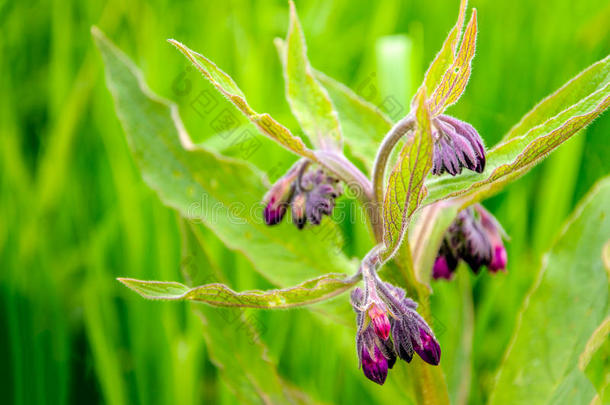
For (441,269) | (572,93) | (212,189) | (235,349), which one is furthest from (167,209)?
(572,93)

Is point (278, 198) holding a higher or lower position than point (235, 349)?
higher

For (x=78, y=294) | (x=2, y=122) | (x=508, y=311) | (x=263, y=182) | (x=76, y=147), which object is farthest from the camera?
(x=76, y=147)

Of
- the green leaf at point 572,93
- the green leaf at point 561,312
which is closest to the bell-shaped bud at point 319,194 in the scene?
the green leaf at point 572,93

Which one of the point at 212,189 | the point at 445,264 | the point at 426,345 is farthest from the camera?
the point at 212,189

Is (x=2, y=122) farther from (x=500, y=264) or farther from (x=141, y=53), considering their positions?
(x=500, y=264)

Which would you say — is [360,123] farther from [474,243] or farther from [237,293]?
[237,293]

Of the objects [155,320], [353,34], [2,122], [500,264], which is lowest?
[500,264]

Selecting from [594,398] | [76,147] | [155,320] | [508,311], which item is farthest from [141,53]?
[594,398]

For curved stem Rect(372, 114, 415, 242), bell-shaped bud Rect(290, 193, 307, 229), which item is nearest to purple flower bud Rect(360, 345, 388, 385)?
curved stem Rect(372, 114, 415, 242)
